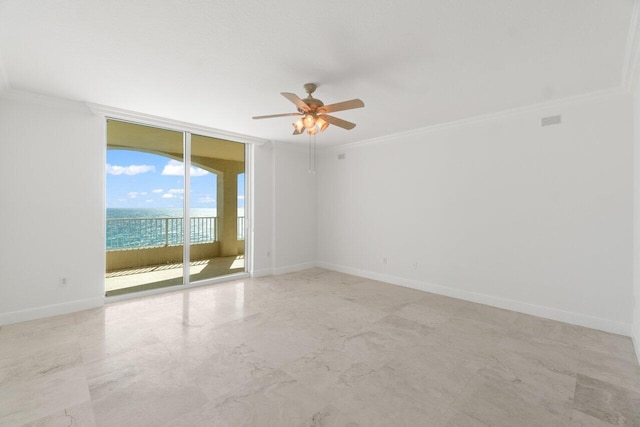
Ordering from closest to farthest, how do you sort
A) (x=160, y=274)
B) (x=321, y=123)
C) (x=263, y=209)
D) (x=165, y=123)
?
(x=321, y=123), (x=165, y=123), (x=160, y=274), (x=263, y=209)

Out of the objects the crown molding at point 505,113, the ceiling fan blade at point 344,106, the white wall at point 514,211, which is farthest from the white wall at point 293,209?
the ceiling fan blade at point 344,106

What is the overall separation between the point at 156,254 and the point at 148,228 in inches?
23.3

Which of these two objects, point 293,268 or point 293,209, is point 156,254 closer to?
point 293,268

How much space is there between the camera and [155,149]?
552 cm

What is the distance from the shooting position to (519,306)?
3.71m

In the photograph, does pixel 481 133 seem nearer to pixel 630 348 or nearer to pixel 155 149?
pixel 630 348

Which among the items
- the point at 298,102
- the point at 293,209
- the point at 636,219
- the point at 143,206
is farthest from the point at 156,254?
the point at 636,219

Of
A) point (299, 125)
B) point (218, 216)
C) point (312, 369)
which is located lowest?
point (312, 369)

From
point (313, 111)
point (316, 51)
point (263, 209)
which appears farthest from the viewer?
point (263, 209)

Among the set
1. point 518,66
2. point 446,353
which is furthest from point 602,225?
point 446,353

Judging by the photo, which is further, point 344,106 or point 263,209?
point 263,209

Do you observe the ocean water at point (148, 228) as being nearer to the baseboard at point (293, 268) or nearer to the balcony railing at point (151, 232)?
the balcony railing at point (151, 232)

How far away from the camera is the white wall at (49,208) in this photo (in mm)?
3262

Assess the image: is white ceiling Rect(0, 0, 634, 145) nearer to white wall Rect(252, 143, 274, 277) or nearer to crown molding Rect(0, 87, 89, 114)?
crown molding Rect(0, 87, 89, 114)
